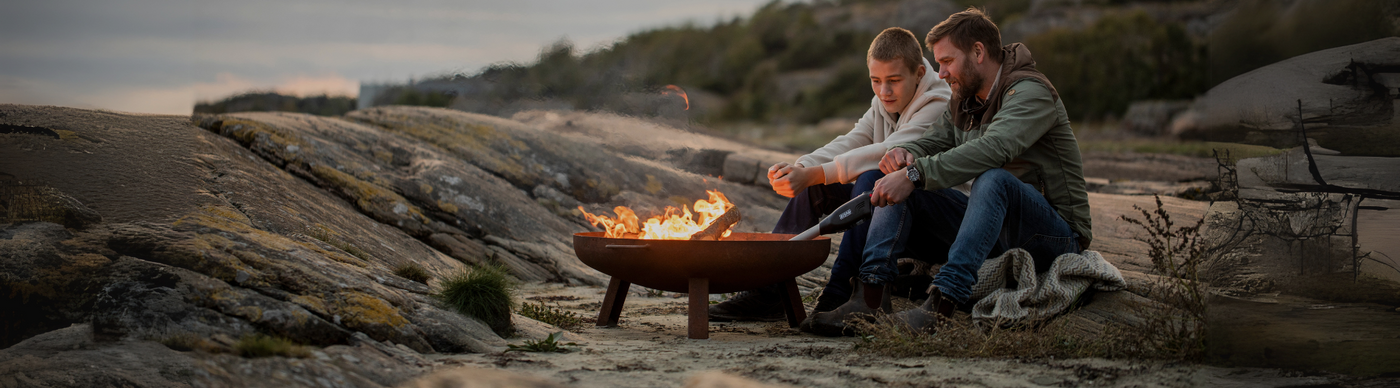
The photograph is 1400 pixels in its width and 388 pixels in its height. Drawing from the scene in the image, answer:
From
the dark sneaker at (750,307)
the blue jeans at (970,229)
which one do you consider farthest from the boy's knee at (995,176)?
the dark sneaker at (750,307)

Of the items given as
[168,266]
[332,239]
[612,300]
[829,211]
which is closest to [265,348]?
[168,266]

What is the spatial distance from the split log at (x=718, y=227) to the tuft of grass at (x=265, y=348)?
66.8 inches

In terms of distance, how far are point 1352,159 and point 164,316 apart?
12.2ft

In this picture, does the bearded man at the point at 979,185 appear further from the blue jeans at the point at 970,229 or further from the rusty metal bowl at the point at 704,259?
the rusty metal bowl at the point at 704,259

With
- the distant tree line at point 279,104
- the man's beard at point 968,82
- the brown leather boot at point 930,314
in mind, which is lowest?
the brown leather boot at point 930,314

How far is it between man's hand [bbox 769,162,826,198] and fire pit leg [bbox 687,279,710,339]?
65 cm

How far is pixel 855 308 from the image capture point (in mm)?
3570

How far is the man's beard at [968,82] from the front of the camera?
3.68 meters

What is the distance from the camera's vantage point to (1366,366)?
2586 millimetres

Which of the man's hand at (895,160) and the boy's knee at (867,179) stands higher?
the man's hand at (895,160)

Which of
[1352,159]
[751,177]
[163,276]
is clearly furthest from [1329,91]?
[751,177]

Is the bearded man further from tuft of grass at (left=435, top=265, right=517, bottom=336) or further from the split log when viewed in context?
tuft of grass at (left=435, top=265, right=517, bottom=336)

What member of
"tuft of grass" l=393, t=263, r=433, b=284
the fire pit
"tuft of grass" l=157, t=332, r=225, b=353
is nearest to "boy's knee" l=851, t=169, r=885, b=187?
the fire pit

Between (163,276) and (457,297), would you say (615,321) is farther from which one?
(163,276)
